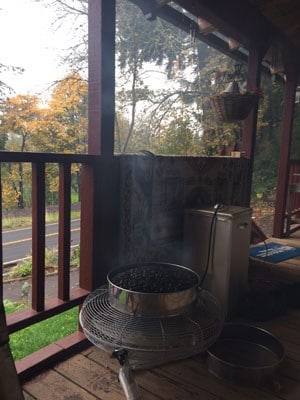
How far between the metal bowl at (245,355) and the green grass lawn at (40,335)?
1623 millimetres

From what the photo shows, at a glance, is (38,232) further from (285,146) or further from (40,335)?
(285,146)

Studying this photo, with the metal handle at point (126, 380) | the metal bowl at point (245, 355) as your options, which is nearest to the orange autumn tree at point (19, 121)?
the metal bowl at point (245, 355)

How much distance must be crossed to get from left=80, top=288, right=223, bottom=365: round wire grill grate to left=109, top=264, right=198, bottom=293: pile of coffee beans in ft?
0.37

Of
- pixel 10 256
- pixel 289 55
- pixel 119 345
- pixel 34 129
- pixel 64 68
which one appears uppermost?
pixel 64 68

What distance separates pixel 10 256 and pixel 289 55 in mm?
5832

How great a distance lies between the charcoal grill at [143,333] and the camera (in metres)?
1.22

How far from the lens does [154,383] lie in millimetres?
1469

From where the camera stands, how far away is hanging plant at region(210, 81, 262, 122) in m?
2.45

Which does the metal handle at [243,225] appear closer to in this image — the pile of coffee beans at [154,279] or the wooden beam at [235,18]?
the pile of coffee beans at [154,279]

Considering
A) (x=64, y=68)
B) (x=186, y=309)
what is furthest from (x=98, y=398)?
(x=64, y=68)

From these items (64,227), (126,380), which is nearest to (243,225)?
(64,227)

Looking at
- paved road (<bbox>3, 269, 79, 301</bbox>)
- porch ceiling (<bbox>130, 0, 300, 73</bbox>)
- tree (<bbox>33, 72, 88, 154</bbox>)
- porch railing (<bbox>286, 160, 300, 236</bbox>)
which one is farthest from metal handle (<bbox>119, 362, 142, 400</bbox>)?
tree (<bbox>33, 72, 88, 154</bbox>)

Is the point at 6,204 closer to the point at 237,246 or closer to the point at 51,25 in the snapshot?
the point at 237,246

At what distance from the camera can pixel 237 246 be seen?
2.04 meters
